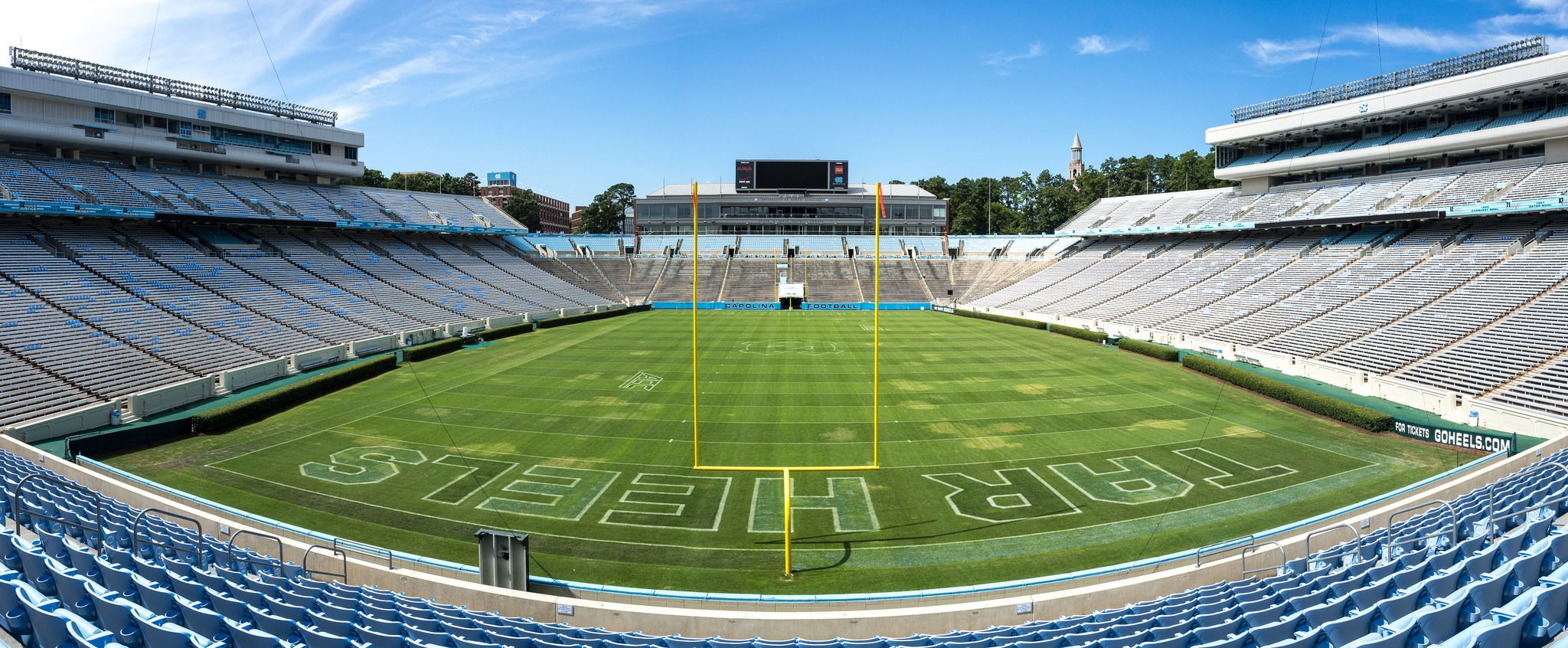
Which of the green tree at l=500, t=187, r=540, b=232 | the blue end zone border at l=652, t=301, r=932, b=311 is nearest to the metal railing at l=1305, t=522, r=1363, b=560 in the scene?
the blue end zone border at l=652, t=301, r=932, b=311

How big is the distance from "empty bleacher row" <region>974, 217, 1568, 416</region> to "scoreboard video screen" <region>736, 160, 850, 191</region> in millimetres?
34465

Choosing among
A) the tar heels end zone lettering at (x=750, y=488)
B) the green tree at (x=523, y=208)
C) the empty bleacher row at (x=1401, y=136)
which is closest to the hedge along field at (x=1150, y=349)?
the tar heels end zone lettering at (x=750, y=488)

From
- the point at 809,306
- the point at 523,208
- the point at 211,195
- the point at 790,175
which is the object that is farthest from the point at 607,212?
the point at 211,195

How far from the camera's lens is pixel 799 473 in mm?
19312

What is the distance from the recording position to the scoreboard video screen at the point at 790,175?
87.2 meters

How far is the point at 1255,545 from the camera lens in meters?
11.6

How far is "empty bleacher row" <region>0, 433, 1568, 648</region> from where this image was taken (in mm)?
6023

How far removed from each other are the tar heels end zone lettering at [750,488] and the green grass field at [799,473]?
0.08 meters

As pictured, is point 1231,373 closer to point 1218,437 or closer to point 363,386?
point 1218,437

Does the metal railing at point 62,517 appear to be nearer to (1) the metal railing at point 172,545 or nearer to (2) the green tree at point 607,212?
(1) the metal railing at point 172,545

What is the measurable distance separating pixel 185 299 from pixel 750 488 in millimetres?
33932

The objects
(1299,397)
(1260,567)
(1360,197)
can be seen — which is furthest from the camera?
(1360,197)

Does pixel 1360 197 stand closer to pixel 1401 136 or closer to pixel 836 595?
pixel 1401 136

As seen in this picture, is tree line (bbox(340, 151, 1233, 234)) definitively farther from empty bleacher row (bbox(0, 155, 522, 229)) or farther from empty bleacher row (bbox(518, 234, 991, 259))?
empty bleacher row (bbox(0, 155, 522, 229))
